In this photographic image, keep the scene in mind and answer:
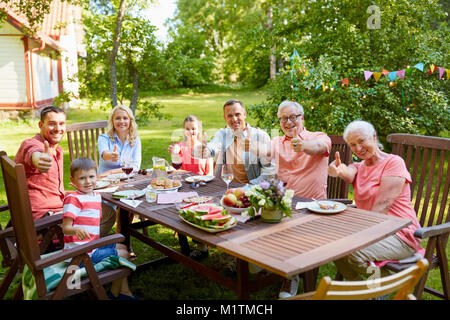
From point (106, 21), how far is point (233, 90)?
22253 millimetres

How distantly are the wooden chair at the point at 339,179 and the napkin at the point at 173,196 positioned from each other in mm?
1364

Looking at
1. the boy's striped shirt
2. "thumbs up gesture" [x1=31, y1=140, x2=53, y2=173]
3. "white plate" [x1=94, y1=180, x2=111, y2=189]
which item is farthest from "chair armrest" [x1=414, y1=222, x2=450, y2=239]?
"thumbs up gesture" [x1=31, y1=140, x2=53, y2=173]

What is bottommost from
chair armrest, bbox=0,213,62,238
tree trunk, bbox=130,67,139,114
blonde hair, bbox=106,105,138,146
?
chair armrest, bbox=0,213,62,238

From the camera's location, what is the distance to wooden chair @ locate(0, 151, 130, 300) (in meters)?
2.06

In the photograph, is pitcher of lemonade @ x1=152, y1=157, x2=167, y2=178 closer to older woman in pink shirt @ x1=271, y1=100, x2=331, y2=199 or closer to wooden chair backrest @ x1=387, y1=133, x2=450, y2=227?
older woman in pink shirt @ x1=271, y1=100, x2=331, y2=199

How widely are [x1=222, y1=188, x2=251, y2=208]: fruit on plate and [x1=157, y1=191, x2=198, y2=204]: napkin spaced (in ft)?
1.47

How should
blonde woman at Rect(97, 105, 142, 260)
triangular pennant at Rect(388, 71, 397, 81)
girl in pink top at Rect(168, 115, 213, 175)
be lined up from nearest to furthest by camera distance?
blonde woman at Rect(97, 105, 142, 260) < girl in pink top at Rect(168, 115, 213, 175) < triangular pennant at Rect(388, 71, 397, 81)

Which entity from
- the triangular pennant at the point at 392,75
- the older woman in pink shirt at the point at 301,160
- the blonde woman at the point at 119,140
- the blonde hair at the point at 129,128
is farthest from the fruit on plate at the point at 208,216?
the triangular pennant at the point at 392,75

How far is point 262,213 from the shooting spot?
92.7 inches

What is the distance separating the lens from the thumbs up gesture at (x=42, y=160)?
2.95 meters

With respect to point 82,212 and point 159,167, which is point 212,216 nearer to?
point 82,212

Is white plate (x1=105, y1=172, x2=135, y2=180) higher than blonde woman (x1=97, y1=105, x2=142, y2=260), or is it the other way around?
blonde woman (x1=97, y1=105, x2=142, y2=260)

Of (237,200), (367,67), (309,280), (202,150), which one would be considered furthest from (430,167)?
(367,67)

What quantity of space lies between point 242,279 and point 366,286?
0.89 m
